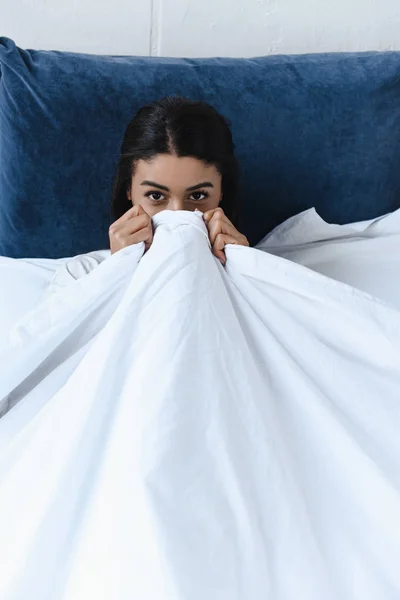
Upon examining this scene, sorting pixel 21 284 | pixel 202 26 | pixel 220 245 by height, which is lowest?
pixel 21 284

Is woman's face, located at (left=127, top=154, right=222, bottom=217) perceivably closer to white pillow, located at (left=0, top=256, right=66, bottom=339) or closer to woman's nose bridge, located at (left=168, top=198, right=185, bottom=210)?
woman's nose bridge, located at (left=168, top=198, right=185, bottom=210)

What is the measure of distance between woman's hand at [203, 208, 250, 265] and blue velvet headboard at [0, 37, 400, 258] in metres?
0.34

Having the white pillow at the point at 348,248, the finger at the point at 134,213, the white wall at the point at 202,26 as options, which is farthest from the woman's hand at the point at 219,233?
the white wall at the point at 202,26

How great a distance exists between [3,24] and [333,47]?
0.75 metres

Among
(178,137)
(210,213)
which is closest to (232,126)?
(178,137)

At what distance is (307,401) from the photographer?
34.6 inches

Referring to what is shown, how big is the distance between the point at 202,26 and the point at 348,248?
0.63m

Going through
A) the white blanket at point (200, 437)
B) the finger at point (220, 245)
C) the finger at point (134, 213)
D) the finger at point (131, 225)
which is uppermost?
the finger at point (134, 213)

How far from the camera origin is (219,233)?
1.15 m

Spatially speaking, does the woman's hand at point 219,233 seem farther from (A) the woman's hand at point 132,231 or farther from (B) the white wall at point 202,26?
(B) the white wall at point 202,26

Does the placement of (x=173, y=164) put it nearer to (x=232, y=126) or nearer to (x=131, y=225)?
(x=131, y=225)

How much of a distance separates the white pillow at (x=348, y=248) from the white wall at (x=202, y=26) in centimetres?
48

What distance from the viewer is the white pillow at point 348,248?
1298mm

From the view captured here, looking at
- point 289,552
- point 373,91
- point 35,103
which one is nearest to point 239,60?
point 373,91
